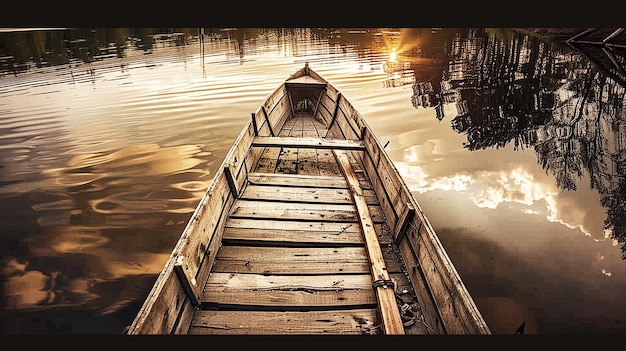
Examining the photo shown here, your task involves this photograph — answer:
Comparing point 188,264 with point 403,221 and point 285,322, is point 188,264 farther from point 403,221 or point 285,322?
point 403,221

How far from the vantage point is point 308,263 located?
398 centimetres

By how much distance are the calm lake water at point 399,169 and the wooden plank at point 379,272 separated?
Result: 174cm

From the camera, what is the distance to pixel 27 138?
10.5m

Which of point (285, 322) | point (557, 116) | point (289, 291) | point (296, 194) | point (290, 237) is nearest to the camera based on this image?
point (285, 322)

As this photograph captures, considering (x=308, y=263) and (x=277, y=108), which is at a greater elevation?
(x=277, y=108)

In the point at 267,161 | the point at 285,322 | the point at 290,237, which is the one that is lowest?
the point at 285,322

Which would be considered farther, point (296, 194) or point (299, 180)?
point (299, 180)

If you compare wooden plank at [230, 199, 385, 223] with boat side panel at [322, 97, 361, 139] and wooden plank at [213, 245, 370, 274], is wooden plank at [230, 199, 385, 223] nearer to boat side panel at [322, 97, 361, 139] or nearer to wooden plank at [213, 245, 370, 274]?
wooden plank at [213, 245, 370, 274]

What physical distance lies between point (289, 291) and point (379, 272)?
3.26 ft

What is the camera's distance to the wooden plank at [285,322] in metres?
3.14

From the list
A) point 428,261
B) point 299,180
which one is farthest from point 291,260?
point 299,180

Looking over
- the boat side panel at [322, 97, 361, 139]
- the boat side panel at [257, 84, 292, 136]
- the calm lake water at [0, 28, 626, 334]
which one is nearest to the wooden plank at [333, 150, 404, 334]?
the calm lake water at [0, 28, 626, 334]

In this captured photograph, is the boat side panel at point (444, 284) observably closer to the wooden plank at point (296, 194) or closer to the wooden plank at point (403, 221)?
the wooden plank at point (403, 221)

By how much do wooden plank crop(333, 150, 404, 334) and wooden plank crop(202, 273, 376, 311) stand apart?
0.18 meters
